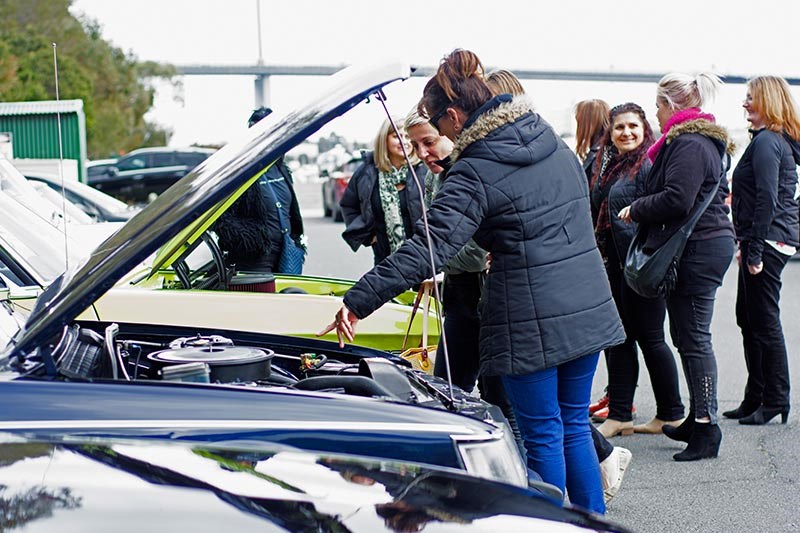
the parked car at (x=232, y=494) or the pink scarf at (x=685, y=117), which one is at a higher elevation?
the pink scarf at (x=685, y=117)

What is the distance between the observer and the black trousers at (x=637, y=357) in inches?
214

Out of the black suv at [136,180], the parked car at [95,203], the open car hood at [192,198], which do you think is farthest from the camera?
the black suv at [136,180]

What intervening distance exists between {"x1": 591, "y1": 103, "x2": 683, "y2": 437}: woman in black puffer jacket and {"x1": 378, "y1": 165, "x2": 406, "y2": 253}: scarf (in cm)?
111

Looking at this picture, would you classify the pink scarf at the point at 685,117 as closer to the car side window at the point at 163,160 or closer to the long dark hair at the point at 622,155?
the long dark hair at the point at 622,155

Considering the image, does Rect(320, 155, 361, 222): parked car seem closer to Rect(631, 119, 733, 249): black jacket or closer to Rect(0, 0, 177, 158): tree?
Rect(0, 0, 177, 158): tree

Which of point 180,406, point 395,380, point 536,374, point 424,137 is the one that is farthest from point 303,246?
point 180,406

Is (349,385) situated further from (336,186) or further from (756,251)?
(336,186)

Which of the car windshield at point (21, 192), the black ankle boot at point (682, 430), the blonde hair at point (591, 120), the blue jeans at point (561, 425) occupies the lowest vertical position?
the black ankle boot at point (682, 430)

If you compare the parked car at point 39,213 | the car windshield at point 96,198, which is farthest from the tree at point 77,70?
the parked car at point 39,213

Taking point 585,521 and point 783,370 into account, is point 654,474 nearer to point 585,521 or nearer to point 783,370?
point 783,370

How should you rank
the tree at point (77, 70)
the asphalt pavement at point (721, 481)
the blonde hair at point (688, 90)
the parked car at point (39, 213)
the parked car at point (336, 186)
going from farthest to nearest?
the tree at point (77, 70)
the parked car at point (336, 186)
the parked car at point (39, 213)
the blonde hair at point (688, 90)
the asphalt pavement at point (721, 481)


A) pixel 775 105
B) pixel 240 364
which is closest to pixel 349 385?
pixel 240 364

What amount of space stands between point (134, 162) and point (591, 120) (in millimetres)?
27226

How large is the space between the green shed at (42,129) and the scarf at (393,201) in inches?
561
